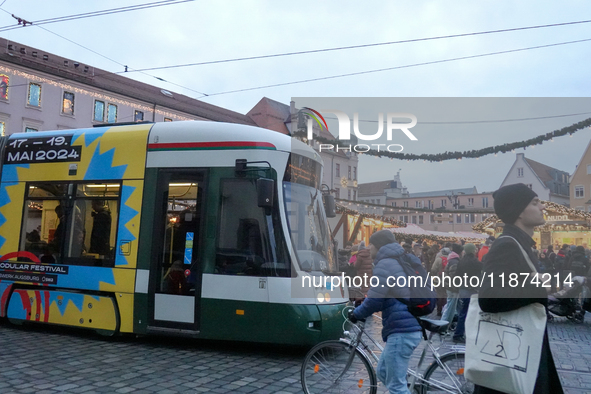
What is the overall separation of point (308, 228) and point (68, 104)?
34291 mm

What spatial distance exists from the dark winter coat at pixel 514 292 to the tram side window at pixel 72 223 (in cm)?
631

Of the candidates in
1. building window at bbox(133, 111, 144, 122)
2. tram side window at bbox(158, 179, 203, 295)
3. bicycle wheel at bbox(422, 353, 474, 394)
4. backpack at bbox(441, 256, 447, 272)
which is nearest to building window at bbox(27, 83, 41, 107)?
building window at bbox(133, 111, 144, 122)

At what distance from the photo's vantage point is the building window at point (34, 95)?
3484 centimetres

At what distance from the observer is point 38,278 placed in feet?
27.7

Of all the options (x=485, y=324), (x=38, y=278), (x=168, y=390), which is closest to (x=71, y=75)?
(x=38, y=278)

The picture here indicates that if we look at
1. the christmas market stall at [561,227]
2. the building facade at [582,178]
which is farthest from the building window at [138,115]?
the building facade at [582,178]

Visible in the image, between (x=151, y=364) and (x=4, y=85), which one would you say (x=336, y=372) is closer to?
(x=151, y=364)

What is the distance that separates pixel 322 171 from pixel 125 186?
10.1 ft

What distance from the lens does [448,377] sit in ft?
14.1

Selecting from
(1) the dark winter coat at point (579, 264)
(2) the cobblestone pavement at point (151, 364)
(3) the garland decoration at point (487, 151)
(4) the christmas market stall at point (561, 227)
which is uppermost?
(3) the garland decoration at point (487, 151)

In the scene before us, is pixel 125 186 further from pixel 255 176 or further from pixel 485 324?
pixel 485 324

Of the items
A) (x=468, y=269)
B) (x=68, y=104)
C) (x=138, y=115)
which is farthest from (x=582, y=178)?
(x=138, y=115)

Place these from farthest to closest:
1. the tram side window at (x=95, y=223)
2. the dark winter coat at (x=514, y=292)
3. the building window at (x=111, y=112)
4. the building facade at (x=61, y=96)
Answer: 1. the building window at (x=111, y=112)
2. the building facade at (x=61, y=96)
3. the tram side window at (x=95, y=223)
4. the dark winter coat at (x=514, y=292)

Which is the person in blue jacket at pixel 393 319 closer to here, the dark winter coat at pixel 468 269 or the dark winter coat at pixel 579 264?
the dark winter coat at pixel 468 269
